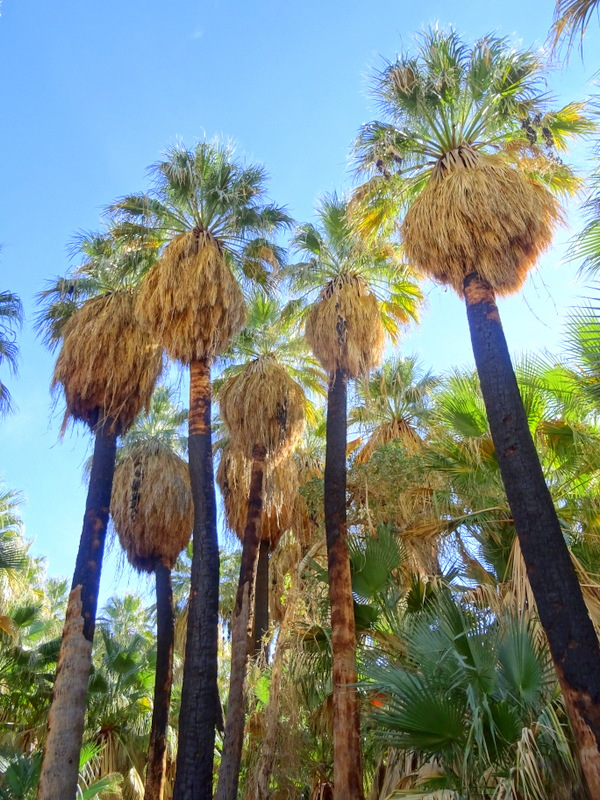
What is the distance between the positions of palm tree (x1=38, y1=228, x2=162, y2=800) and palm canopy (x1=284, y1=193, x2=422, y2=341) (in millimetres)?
3275

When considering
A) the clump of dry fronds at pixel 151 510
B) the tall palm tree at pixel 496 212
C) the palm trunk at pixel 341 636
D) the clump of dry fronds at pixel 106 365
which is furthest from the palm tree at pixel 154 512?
the tall palm tree at pixel 496 212

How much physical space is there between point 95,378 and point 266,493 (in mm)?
4356

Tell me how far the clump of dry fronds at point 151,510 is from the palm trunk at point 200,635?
455 centimetres

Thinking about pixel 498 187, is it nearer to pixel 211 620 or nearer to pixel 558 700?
pixel 558 700

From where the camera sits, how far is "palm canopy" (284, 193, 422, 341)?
532 inches

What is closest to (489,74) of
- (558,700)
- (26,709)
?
(558,700)

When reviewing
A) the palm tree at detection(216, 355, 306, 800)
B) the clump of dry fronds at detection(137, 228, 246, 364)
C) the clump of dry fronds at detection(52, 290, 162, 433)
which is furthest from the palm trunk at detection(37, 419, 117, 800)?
the palm tree at detection(216, 355, 306, 800)

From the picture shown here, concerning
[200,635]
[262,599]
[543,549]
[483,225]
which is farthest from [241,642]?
[483,225]

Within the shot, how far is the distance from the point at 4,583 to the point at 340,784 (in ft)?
40.2

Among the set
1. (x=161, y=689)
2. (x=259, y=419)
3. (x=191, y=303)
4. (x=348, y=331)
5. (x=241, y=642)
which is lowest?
(x=161, y=689)

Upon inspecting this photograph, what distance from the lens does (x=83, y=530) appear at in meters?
11.4

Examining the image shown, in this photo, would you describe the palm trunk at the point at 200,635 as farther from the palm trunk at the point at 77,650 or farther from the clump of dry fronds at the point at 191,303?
the palm trunk at the point at 77,650

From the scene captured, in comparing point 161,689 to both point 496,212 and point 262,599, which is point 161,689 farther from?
point 496,212

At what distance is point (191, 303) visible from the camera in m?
11.8
